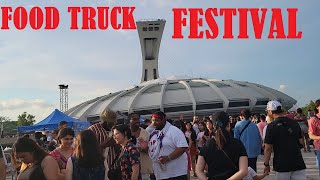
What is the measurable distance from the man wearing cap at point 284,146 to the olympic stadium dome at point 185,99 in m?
64.9

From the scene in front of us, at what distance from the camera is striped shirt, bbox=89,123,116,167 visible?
21.6 feet

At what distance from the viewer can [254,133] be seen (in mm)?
8891

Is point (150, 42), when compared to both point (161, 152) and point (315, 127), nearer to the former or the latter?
point (315, 127)

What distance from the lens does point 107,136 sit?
6.76 m

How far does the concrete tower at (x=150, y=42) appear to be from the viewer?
100375 mm

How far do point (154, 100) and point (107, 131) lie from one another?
73.0 meters

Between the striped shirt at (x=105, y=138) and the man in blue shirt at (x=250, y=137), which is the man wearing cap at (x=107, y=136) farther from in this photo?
the man in blue shirt at (x=250, y=137)

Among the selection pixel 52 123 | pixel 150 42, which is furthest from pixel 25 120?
pixel 52 123

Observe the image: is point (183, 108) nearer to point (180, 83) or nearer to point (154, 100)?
point (154, 100)

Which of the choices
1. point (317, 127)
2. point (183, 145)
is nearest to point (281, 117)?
point (183, 145)

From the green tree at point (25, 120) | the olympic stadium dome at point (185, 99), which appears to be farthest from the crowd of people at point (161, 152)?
the green tree at point (25, 120)

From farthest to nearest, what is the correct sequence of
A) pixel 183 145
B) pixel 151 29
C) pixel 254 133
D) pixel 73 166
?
pixel 151 29
pixel 254 133
pixel 183 145
pixel 73 166

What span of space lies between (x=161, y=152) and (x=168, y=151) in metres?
0.10

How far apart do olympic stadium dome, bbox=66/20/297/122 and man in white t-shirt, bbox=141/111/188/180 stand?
64986 mm
